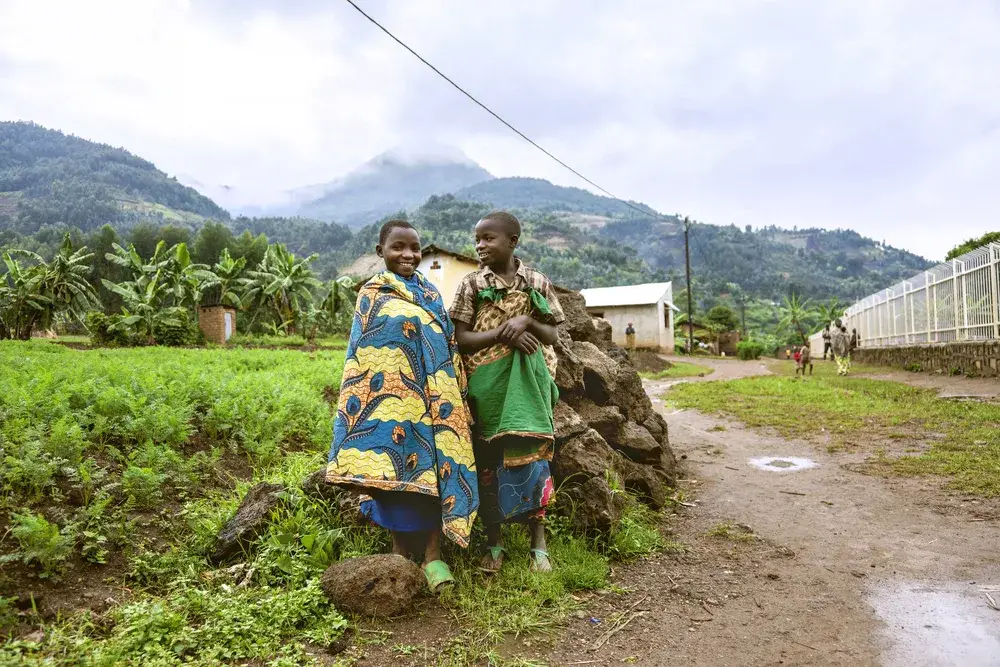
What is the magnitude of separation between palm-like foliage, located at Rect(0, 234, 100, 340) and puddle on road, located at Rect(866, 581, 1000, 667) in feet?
92.8

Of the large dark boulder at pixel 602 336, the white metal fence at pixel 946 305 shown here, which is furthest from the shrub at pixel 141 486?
the white metal fence at pixel 946 305

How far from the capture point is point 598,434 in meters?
4.30

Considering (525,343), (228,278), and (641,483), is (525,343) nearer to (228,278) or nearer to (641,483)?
(641,483)

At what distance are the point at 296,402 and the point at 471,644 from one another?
163 inches

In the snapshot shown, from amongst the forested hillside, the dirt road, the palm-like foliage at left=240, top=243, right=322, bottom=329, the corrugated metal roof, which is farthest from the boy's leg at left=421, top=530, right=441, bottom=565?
the forested hillside

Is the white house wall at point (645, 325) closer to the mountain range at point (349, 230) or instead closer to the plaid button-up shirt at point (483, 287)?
the mountain range at point (349, 230)

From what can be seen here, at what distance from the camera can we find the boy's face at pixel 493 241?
3.12 meters

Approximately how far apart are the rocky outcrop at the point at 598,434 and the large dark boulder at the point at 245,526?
5.88 feet

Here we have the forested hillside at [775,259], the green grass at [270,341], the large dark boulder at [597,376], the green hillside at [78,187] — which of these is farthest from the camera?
the forested hillside at [775,259]

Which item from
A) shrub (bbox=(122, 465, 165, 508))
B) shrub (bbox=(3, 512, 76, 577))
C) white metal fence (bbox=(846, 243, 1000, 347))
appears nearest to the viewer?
shrub (bbox=(3, 512, 76, 577))

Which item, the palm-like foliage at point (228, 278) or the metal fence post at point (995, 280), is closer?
the metal fence post at point (995, 280)

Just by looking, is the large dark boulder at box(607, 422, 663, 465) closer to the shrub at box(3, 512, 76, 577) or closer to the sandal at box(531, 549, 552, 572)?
the sandal at box(531, 549, 552, 572)

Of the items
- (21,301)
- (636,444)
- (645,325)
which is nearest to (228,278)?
(21,301)

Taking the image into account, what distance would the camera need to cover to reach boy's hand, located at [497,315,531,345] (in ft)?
9.58
